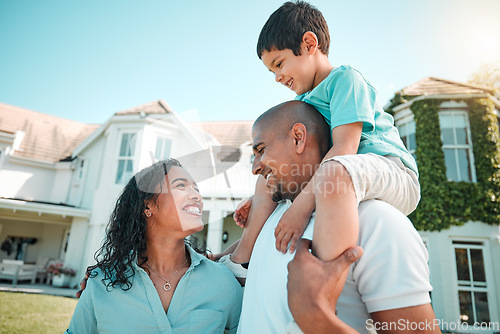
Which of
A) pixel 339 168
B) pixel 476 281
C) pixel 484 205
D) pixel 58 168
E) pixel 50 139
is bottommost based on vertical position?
pixel 476 281

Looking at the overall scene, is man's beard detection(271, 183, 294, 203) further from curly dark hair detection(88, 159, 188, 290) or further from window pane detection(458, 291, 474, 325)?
window pane detection(458, 291, 474, 325)

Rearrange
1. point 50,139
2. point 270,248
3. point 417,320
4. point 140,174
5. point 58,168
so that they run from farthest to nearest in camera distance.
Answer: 1. point 50,139
2. point 58,168
3. point 140,174
4. point 270,248
5. point 417,320

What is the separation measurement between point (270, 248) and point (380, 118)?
3.60ft

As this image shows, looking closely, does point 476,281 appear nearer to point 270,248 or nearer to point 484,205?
point 484,205

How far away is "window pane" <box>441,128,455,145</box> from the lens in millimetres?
11320

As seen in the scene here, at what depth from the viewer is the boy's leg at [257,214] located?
6.38ft

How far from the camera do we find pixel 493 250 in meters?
9.98

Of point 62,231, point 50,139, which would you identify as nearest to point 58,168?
point 50,139

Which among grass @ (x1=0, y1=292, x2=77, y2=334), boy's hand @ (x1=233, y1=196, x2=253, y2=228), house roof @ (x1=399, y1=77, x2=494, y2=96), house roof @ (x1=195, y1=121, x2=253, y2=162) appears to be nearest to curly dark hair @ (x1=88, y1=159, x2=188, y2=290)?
boy's hand @ (x1=233, y1=196, x2=253, y2=228)

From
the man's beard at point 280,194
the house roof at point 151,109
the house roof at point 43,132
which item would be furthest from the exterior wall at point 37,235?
the man's beard at point 280,194

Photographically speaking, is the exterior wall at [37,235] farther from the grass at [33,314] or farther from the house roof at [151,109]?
the grass at [33,314]

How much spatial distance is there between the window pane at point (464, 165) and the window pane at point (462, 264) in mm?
2434

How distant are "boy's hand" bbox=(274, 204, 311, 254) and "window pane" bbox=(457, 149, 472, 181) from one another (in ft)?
38.8

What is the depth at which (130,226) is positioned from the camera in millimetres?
2641
